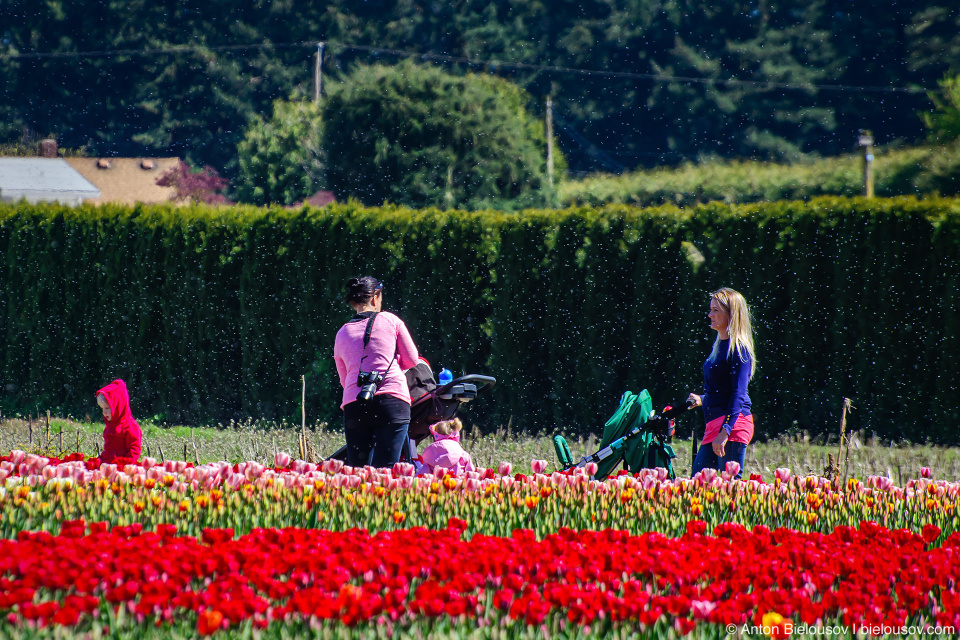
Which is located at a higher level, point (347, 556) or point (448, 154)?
point (448, 154)

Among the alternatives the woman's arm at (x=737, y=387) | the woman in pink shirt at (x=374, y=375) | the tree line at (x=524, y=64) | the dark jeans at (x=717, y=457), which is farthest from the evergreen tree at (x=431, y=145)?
the woman's arm at (x=737, y=387)

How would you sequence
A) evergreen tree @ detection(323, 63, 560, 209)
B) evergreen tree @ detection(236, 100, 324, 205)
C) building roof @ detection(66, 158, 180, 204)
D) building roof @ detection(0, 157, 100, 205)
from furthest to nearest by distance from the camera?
building roof @ detection(66, 158, 180, 204) → building roof @ detection(0, 157, 100, 205) → evergreen tree @ detection(236, 100, 324, 205) → evergreen tree @ detection(323, 63, 560, 209)

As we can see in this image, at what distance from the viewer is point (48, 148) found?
4091 cm

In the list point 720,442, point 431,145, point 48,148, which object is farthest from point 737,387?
point 48,148

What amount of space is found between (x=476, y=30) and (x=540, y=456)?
3610 cm

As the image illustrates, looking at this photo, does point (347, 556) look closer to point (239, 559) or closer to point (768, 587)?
point (239, 559)

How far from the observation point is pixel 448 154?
76.7 ft

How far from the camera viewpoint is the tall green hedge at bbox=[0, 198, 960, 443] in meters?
8.50

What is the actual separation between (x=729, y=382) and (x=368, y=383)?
194 cm

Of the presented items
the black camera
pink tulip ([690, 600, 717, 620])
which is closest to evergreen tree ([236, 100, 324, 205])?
the black camera

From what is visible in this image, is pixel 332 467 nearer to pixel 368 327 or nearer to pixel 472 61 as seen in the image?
pixel 368 327

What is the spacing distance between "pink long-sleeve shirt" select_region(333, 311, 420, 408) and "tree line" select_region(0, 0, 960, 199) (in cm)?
3606

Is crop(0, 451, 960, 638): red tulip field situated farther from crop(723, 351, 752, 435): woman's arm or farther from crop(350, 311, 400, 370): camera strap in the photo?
crop(350, 311, 400, 370): camera strap

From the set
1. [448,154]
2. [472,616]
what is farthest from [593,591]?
[448,154]
